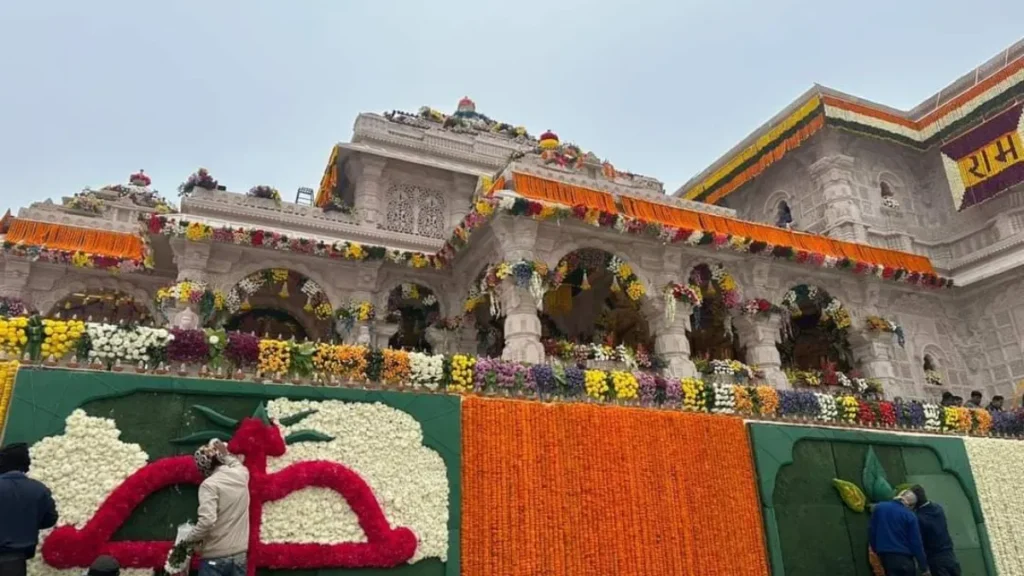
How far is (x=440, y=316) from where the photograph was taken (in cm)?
1528

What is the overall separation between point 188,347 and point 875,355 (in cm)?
1445

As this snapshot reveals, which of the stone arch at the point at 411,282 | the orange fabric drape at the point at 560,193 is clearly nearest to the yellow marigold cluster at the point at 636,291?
the orange fabric drape at the point at 560,193

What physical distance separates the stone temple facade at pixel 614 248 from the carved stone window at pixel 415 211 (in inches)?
2.3

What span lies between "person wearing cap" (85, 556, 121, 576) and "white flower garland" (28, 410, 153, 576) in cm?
46

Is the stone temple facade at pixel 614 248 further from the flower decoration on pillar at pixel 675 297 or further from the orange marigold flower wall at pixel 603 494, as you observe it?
the orange marigold flower wall at pixel 603 494

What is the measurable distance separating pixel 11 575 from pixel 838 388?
47.3ft

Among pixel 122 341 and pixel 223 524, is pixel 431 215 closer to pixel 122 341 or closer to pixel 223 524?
pixel 122 341

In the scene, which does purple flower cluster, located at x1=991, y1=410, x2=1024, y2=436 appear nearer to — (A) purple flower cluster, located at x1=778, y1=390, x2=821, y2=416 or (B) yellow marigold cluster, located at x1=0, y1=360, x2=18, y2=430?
(A) purple flower cluster, located at x1=778, y1=390, x2=821, y2=416

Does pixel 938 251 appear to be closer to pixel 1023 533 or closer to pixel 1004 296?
pixel 1004 296

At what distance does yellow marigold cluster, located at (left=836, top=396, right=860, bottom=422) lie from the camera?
1055cm

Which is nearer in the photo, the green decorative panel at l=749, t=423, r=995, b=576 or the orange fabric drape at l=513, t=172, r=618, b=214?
the green decorative panel at l=749, t=423, r=995, b=576

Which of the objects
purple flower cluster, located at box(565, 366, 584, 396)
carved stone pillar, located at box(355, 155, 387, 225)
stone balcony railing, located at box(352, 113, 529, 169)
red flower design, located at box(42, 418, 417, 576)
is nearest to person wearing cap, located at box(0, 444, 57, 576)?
red flower design, located at box(42, 418, 417, 576)

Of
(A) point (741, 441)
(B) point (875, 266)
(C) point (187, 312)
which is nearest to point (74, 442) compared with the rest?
(C) point (187, 312)

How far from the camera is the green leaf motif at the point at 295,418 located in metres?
6.85
